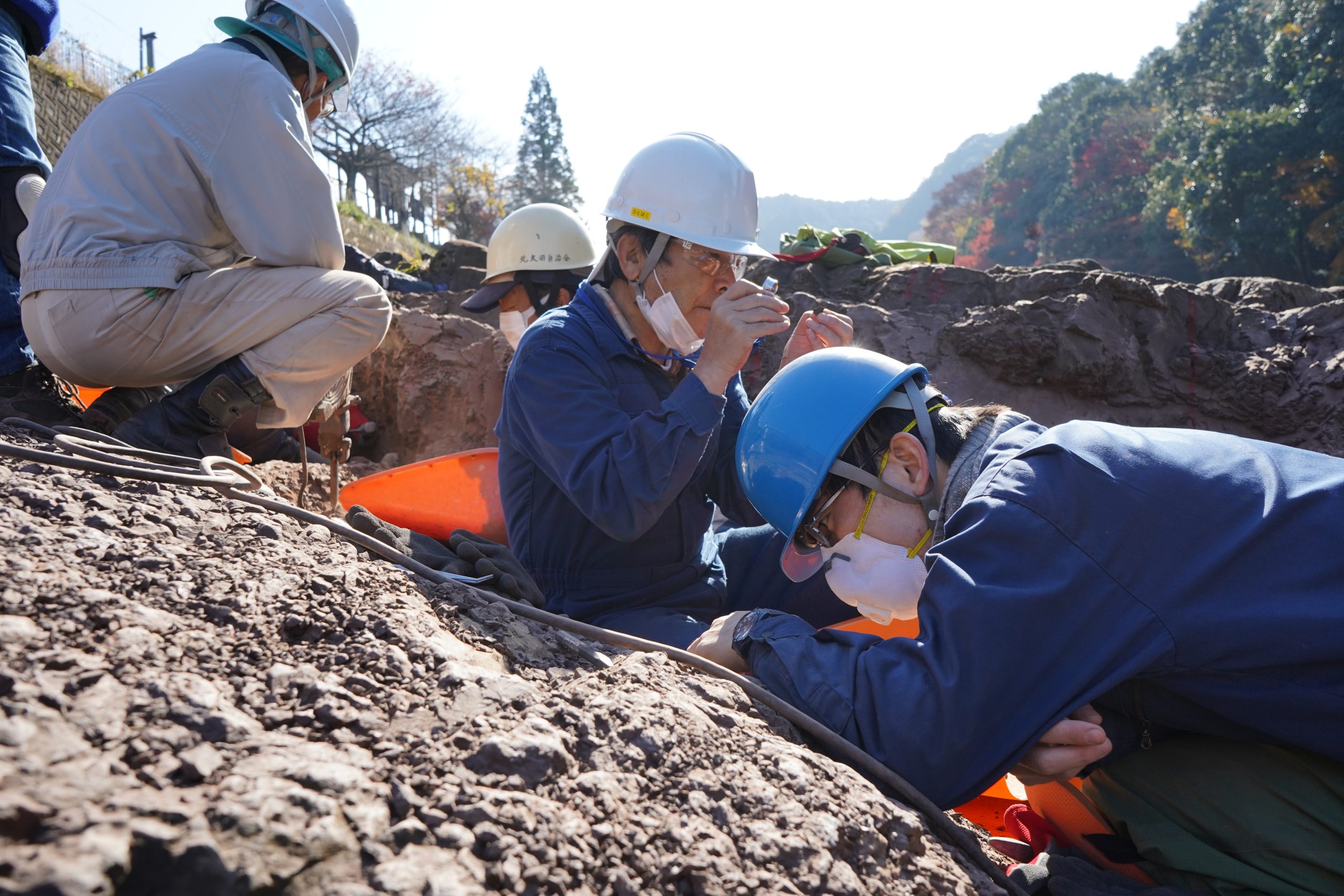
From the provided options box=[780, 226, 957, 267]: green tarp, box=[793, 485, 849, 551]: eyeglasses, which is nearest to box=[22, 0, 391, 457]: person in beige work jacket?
box=[793, 485, 849, 551]: eyeglasses

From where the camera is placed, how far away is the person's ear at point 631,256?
2.87m

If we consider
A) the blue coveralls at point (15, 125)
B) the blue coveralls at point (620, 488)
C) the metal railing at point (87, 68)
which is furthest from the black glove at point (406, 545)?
the metal railing at point (87, 68)

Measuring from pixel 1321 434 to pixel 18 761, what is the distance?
251 inches

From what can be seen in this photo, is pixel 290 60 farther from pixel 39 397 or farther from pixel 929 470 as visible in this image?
pixel 929 470

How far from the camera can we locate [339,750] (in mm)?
1229

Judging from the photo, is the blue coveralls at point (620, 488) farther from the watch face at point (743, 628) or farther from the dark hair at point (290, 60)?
the dark hair at point (290, 60)

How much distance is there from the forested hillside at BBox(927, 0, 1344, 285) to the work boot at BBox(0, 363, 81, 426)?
2103 cm

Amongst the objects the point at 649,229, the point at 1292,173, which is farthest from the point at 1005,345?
the point at 1292,173

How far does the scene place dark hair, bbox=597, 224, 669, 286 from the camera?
2879 millimetres

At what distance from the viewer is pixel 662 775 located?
1.42 m

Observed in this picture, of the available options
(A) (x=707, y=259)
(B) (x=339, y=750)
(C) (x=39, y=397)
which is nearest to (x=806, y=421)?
(A) (x=707, y=259)

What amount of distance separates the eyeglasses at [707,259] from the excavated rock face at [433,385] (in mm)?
3836

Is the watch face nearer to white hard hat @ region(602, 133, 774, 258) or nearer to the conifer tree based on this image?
white hard hat @ region(602, 133, 774, 258)

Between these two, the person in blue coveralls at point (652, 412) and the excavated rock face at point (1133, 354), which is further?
the excavated rock face at point (1133, 354)
